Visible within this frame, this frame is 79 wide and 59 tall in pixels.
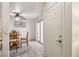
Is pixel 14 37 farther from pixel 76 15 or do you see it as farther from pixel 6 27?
pixel 76 15

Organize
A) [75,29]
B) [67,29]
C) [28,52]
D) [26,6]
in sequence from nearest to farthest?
[75,29] < [67,29] < [28,52] < [26,6]

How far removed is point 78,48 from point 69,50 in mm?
162

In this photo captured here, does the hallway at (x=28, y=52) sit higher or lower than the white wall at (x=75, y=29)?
lower

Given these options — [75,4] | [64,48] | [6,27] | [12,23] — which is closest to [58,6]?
[75,4]

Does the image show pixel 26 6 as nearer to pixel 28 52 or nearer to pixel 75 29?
pixel 28 52

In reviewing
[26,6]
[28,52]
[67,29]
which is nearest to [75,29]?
[67,29]

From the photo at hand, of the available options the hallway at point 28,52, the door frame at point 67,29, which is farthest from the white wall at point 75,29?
the hallway at point 28,52

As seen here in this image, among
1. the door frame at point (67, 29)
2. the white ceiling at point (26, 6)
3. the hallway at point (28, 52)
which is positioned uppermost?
the white ceiling at point (26, 6)

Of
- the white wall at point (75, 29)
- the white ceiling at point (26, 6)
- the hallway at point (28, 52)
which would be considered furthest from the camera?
the white ceiling at point (26, 6)

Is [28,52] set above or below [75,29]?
below

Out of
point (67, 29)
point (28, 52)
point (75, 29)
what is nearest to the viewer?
point (75, 29)

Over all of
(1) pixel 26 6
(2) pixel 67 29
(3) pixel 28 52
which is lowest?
(3) pixel 28 52

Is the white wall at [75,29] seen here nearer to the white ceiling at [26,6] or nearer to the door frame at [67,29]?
the door frame at [67,29]

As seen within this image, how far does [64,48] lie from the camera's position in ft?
8.00
